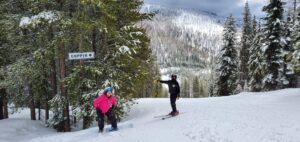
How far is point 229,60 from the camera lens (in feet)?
150

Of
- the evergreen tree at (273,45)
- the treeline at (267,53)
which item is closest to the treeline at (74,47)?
the treeline at (267,53)

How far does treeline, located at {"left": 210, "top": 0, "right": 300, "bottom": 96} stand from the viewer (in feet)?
96.2

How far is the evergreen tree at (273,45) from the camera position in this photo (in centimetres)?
3472

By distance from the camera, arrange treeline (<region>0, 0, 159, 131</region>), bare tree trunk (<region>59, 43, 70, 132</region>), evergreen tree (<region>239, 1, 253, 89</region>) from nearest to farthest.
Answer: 1. treeline (<region>0, 0, 159, 131</region>)
2. bare tree trunk (<region>59, 43, 70, 132</region>)
3. evergreen tree (<region>239, 1, 253, 89</region>)

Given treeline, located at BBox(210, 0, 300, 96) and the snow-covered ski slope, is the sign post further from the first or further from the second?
treeline, located at BBox(210, 0, 300, 96)

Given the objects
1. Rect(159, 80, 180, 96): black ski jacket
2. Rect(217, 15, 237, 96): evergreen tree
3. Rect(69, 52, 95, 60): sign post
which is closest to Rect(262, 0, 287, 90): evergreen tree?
Rect(217, 15, 237, 96): evergreen tree

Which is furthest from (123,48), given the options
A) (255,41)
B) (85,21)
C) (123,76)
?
(255,41)

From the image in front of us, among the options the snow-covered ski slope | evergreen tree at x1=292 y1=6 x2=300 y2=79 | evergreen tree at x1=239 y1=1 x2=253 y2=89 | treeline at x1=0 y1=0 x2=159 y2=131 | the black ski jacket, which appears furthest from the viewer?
evergreen tree at x1=239 y1=1 x2=253 y2=89

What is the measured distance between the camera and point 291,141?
33.3 feet

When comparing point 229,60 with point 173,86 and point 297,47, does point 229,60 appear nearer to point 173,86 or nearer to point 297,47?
point 297,47

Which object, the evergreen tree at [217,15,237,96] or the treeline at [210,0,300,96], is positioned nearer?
the treeline at [210,0,300,96]

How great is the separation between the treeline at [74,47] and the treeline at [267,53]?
10.9m

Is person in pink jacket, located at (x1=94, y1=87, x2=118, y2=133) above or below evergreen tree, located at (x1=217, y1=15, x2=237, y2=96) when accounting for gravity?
below

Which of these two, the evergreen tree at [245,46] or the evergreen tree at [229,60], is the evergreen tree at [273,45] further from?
the evergreen tree at [245,46]
